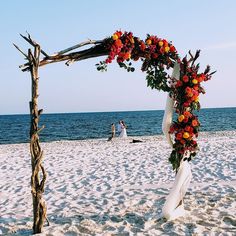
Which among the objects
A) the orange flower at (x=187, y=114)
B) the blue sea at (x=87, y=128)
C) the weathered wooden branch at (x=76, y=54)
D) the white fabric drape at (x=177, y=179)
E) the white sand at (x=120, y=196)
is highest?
the weathered wooden branch at (x=76, y=54)

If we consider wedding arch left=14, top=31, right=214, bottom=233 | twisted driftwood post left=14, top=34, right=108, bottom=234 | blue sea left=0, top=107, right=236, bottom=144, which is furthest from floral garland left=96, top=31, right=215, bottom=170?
blue sea left=0, top=107, right=236, bottom=144

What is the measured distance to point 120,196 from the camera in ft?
26.8

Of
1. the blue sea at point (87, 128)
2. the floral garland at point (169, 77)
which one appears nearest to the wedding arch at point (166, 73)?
the floral garland at point (169, 77)

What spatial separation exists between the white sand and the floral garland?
111 centimetres

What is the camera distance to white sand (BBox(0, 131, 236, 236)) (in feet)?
19.9

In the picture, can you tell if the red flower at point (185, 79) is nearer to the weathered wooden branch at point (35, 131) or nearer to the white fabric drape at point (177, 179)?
the white fabric drape at point (177, 179)

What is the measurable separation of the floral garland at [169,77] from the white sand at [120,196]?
111 cm

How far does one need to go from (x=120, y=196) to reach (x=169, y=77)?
10.0ft

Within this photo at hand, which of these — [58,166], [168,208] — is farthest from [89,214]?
[58,166]

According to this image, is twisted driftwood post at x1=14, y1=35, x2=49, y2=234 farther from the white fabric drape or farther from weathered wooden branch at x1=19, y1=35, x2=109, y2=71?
the white fabric drape

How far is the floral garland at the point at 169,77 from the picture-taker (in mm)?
6211

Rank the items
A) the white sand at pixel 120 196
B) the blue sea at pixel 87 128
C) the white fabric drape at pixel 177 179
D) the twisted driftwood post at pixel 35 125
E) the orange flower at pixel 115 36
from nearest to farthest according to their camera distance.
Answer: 1. the twisted driftwood post at pixel 35 125
2. the white sand at pixel 120 196
3. the orange flower at pixel 115 36
4. the white fabric drape at pixel 177 179
5. the blue sea at pixel 87 128

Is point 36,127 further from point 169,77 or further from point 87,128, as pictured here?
point 87,128

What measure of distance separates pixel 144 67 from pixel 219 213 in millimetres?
2869
